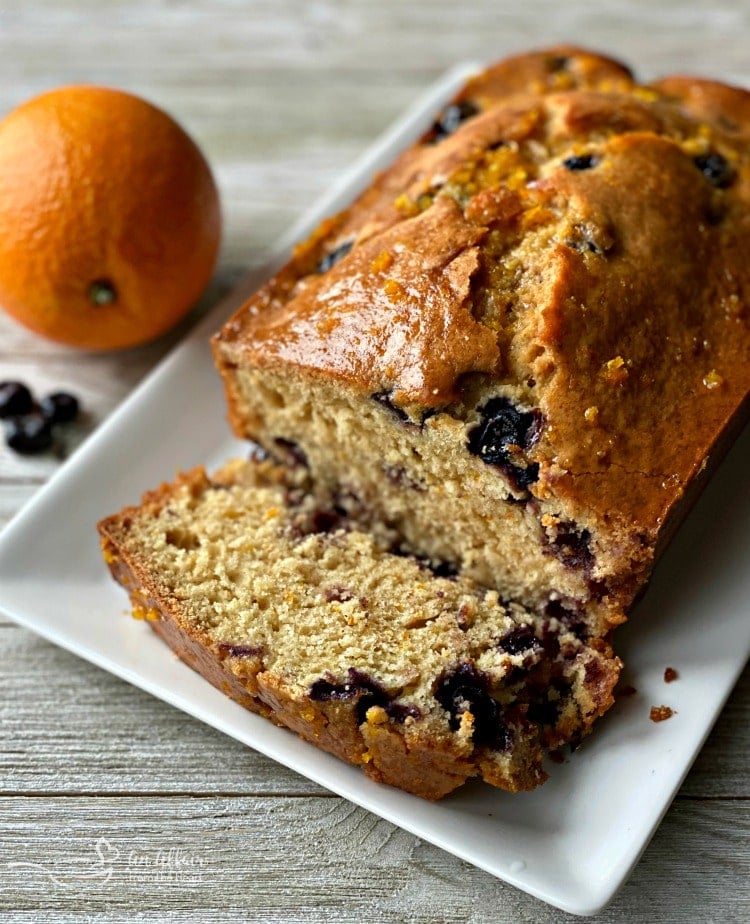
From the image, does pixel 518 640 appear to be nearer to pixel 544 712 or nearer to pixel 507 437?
pixel 544 712

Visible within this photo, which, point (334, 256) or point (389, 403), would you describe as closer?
point (389, 403)

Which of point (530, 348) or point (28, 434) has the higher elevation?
point (530, 348)

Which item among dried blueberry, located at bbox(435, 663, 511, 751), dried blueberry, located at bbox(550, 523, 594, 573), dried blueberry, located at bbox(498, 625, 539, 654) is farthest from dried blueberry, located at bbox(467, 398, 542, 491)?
dried blueberry, located at bbox(435, 663, 511, 751)

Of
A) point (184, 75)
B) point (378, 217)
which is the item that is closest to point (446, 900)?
point (378, 217)

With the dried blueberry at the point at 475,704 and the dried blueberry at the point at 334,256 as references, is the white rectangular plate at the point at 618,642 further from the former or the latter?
the dried blueberry at the point at 334,256

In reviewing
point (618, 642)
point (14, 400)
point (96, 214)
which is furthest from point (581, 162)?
point (14, 400)

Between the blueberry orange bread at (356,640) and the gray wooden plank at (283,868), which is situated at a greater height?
the blueberry orange bread at (356,640)

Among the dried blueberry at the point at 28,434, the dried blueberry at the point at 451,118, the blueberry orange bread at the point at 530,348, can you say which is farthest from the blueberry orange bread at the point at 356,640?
the dried blueberry at the point at 451,118
